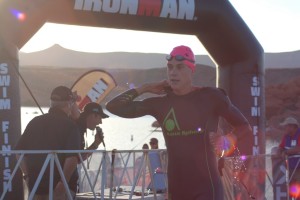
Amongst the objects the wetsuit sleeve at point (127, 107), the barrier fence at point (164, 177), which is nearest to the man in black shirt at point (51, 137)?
the barrier fence at point (164, 177)

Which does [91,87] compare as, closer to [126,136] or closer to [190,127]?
[190,127]

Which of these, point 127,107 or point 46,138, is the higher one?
point 127,107

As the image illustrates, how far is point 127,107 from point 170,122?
342mm

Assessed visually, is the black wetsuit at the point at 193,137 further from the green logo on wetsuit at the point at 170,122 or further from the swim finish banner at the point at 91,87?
the swim finish banner at the point at 91,87

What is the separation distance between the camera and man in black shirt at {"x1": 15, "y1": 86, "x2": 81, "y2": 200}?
4.86m

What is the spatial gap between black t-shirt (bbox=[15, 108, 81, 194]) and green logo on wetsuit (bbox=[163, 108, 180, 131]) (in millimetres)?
1235

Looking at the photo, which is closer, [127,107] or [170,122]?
[170,122]

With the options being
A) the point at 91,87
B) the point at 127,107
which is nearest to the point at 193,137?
the point at 127,107

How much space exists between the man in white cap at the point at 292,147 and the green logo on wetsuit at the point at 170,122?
4470mm

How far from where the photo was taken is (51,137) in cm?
495

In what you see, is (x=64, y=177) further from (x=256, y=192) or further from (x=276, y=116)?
(x=276, y=116)

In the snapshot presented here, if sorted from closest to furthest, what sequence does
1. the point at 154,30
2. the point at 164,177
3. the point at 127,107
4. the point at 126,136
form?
the point at 127,107, the point at 164,177, the point at 154,30, the point at 126,136

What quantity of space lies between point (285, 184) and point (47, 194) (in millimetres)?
4556

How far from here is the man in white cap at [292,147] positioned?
314 inches
